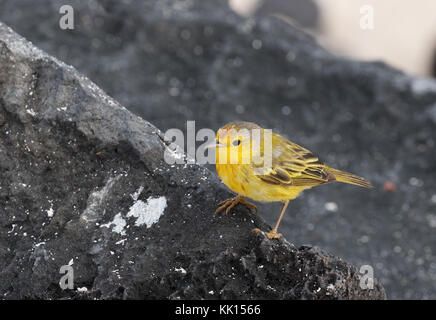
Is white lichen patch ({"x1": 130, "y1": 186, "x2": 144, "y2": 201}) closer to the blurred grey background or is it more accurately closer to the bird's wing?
the bird's wing

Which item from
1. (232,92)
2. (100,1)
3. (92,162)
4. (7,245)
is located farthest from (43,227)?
(100,1)

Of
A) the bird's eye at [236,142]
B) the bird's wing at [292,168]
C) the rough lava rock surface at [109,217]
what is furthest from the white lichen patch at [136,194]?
the bird's wing at [292,168]

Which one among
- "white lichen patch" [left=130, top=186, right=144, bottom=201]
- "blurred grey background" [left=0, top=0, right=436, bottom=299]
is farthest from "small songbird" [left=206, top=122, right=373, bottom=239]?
"blurred grey background" [left=0, top=0, right=436, bottom=299]

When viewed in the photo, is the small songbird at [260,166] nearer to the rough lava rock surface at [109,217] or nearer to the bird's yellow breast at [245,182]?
the bird's yellow breast at [245,182]

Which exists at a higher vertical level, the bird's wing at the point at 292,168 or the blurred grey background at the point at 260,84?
the blurred grey background at the point at 260,84

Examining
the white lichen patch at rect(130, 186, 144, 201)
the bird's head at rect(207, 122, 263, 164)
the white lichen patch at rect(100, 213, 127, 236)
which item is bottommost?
the white lichen patch at rect(100, 213, 127, 236)

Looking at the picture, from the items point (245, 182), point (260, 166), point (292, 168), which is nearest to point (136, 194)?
point (245, 182)
